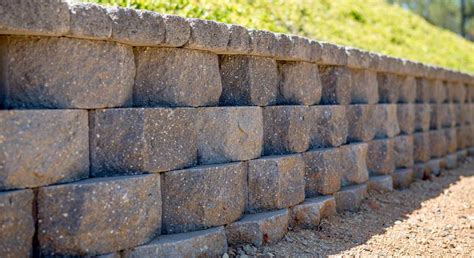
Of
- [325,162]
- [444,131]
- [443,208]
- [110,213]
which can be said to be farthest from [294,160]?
[444,131]

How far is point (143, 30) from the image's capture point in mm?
3400

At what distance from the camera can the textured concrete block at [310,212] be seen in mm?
4664

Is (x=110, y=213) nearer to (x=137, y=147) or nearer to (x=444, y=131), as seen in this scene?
(x=137, y=147)

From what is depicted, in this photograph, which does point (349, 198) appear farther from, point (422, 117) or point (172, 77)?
point (422, 117)

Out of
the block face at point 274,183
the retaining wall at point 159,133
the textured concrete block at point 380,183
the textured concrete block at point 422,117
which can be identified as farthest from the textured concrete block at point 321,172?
the textured concrete block at point 422,117

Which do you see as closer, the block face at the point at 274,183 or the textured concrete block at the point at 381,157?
the block face at the point at 274,183

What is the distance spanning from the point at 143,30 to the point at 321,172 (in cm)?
232

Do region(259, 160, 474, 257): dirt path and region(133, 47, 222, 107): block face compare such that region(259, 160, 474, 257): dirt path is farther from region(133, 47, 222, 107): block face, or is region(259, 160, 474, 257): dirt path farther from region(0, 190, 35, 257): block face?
region(0, 190, 35, 257): block face

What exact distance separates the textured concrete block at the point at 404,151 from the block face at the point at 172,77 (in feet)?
→ 11.5

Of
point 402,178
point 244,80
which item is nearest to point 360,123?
point 402,178

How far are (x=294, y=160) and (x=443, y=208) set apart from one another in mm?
2288

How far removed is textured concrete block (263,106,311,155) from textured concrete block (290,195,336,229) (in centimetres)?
46

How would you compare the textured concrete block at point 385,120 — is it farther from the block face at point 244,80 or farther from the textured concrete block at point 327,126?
the block face at point 244,80

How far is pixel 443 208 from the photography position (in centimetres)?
605
